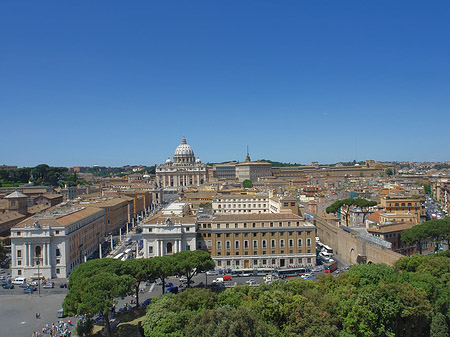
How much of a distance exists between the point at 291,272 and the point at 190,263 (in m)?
11.4

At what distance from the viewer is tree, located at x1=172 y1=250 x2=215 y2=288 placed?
31188 millimetres

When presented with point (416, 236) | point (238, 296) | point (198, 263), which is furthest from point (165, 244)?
point (416, 236)

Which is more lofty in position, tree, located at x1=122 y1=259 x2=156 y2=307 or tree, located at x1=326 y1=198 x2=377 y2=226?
tree, located at x1=326 y1=198 x2=377 y2=226

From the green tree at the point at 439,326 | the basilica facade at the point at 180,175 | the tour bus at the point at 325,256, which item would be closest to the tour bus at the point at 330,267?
the tour bus at the point at 325,256

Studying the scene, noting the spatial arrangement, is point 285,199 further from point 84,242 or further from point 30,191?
point 30,191

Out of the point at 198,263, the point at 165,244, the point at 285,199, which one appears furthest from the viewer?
the point at 285,199

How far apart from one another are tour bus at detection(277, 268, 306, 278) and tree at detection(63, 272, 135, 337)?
16318 mm

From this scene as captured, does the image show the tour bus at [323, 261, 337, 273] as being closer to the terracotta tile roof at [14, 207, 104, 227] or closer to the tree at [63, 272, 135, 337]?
the tree at [63, 272, 135, 337]

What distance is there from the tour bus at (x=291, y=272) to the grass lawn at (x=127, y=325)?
14.0m

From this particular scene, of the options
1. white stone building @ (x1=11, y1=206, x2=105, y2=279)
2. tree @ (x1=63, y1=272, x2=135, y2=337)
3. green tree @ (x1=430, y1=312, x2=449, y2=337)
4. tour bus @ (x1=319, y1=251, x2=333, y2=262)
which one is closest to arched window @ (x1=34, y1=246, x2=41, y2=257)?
white stone building @ (x1=11, y1=206, x2=105, y2=279)

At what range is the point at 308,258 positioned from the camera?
133 feet

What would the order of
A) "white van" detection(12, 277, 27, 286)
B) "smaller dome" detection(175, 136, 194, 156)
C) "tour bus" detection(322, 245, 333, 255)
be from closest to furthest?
"white van" detection(12, 277, 27, 286), "tour bus" detection(322, 245, 333, 255), "smaller dome" detection(175, 136, 194, 156)

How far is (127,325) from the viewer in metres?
26.8

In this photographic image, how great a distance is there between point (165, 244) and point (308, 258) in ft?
47.0
